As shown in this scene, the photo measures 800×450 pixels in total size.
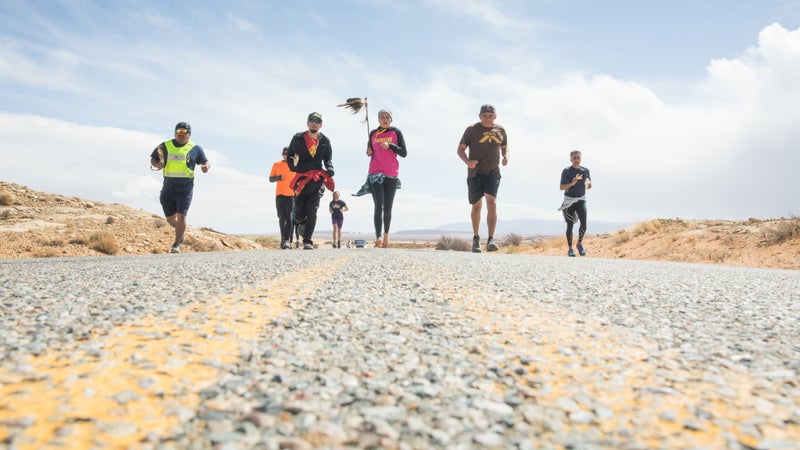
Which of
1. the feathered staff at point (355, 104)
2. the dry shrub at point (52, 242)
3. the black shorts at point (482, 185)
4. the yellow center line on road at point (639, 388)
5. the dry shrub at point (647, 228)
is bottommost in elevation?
the yellow center line on road at point (639, 388)

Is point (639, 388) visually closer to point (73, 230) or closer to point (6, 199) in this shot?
point (73, 230)

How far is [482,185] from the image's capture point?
8.74 m

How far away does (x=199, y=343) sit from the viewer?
1401mm

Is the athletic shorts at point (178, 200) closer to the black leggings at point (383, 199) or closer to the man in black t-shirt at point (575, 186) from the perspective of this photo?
the black leggings at point (383, 199)

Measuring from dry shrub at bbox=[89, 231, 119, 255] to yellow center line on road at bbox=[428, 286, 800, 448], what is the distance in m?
12.0

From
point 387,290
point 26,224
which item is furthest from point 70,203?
point 387,290

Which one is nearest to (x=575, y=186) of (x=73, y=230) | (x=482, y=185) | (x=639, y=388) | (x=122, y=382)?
(x=482, y=185)

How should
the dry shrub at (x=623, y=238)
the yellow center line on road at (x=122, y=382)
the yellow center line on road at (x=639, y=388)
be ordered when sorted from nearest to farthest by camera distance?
the yellow center line on road at (x=122, y=382)
the yellow center line on road at (x=639, y=388)
the dry shrub at (x=623, y=238)

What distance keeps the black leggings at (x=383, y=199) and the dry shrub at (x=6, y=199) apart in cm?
1262

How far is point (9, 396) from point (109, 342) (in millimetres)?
399

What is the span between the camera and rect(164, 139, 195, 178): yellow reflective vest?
8.11m

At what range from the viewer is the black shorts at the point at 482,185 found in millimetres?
8602

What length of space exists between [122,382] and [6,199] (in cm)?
1777

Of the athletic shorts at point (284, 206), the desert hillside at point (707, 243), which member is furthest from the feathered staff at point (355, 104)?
the desert hillside at point (707, 243)
